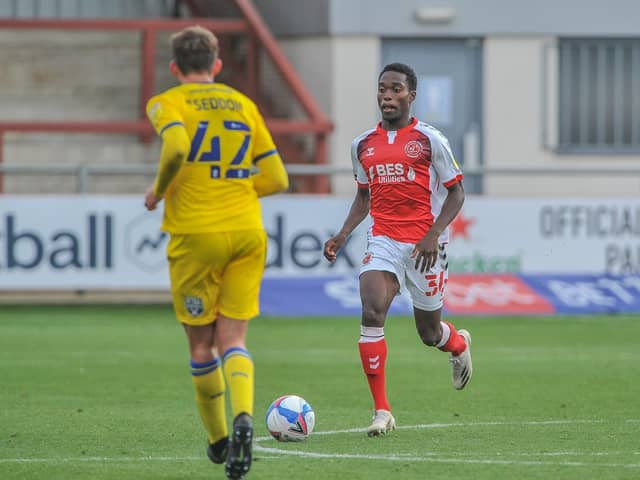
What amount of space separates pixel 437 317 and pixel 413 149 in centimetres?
112

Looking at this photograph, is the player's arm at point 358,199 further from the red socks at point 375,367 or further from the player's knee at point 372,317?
the red socks at point 375,367

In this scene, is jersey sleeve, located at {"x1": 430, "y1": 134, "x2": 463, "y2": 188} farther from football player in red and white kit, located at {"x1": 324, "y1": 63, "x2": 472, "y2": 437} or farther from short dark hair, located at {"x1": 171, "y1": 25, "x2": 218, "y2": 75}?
short dark hair, located at {"x1": 171, "y1": 25, "x2": 218, "y2": 75}

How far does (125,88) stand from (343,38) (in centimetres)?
342

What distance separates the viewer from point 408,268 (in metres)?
9.77

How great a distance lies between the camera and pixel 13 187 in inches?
827

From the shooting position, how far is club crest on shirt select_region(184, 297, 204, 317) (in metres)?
7.43

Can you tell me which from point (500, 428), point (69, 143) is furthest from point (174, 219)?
point (69, 143)

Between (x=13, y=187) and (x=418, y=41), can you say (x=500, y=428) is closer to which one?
(x=13, y=187)

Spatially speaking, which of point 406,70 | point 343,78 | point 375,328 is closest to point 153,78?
point 343,78

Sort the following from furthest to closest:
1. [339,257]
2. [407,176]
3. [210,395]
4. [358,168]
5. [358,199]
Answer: [339,257], [358,199], [358,168], [407,176], [210,395]

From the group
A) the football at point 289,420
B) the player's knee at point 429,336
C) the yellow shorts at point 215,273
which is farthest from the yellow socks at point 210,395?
the player's knee at point 429,336

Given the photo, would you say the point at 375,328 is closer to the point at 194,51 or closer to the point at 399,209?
the point at 399,209

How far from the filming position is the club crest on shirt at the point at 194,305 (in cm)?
743

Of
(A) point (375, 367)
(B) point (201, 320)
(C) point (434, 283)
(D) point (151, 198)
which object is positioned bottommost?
(A) point (375, 367)
